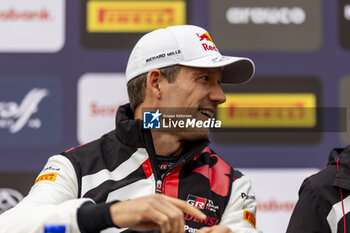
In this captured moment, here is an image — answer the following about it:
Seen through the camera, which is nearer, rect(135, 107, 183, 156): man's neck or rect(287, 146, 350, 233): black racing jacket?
rect(287, 146, 350, 233): black racing jacket

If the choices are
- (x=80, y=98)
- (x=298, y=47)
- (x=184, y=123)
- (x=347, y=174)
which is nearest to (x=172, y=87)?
(x=184, y=123)

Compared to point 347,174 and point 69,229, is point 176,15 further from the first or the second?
point 69,229

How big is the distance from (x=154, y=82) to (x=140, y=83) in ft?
0.14

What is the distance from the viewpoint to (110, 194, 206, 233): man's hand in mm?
858

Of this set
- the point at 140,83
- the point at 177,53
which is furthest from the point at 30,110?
the point at 177,53

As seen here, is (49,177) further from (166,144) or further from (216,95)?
(216,95)

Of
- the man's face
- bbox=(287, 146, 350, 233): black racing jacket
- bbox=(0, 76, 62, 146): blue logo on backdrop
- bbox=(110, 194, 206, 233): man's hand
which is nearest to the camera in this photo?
bbox=(110, 194, 206, 233): man's hand

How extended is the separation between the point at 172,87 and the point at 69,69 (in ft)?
2.37

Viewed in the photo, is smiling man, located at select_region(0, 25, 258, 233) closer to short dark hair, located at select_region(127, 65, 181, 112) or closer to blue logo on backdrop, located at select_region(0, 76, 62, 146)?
short dark hair, located at select_region(127, 65, 181, 112)

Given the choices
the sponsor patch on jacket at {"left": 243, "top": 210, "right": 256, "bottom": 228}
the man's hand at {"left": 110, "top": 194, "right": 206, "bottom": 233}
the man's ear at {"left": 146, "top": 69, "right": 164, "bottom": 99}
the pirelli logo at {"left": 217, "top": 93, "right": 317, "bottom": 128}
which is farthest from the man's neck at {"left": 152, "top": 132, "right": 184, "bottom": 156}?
the pirelli logo at {"left": 217, "top": 93, "right": 317, "bottom": 128}

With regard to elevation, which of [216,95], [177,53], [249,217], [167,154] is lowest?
[249,217]

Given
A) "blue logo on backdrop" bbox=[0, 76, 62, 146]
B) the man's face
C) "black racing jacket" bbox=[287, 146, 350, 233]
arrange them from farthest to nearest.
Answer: "blue logo on backdrop" bbox=[0, 76, 62, 146], the man's face, "black racing jacket" bbox=[287, 146, 350, 233]

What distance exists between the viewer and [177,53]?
4.28ft

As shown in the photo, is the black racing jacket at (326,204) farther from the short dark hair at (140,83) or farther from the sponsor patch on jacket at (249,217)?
the short dark hair at (140,83)
